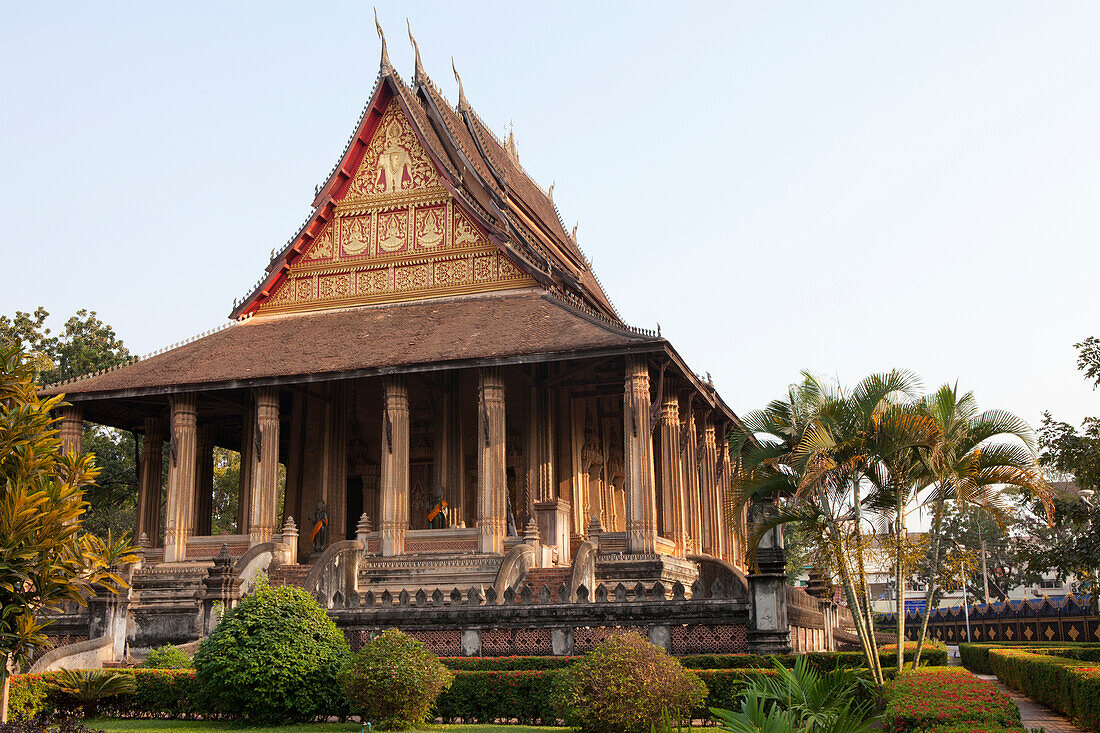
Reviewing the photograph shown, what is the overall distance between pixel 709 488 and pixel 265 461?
1272cm

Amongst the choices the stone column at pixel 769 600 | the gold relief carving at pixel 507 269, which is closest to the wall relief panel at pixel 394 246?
the gold relief carving at pixel 507 269

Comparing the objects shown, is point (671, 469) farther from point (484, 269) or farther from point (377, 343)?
point (377, 343)

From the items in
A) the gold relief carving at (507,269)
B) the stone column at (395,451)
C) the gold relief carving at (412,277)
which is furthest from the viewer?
the gold relief carving at (412,277)

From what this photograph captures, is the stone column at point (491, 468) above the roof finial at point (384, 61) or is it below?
below

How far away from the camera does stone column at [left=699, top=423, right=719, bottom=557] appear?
30.9 m

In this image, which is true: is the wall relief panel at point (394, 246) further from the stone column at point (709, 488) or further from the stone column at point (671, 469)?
the stone column at point (709, 488)

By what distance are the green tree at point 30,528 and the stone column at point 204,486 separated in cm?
2113

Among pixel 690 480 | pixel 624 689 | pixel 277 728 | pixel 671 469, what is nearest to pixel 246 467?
pixel 671 469

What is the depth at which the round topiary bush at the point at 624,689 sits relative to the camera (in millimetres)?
11352

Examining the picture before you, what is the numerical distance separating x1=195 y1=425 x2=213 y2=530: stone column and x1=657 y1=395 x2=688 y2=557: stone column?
14.0 m

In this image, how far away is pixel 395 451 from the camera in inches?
978

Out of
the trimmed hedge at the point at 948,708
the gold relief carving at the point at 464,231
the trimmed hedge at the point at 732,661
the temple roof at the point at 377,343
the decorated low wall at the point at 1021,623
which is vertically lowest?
the decorated low wall at the point at 1021,623

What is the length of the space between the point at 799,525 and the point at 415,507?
16172mm

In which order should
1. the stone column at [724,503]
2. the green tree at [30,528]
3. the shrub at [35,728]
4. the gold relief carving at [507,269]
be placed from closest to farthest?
the shrub at [35,728] → the green tree at [30,528] → the gold relief carving at [507,269] → the stone column at [724,503]
